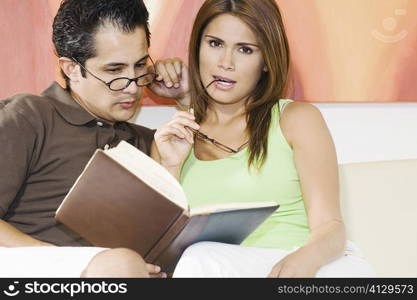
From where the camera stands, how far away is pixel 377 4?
2.04 metres

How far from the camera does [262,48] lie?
1714mm

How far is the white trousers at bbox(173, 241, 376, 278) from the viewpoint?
4.30 ft

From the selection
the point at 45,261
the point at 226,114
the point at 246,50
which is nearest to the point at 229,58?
the point at 246,50

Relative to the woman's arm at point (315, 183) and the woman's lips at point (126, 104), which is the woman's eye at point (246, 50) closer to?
the woman's arm at point (315, 183)

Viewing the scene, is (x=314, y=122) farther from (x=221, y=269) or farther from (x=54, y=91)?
(x=54, y=91)

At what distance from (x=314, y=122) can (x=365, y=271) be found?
1.26 feet

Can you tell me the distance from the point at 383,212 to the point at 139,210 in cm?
87

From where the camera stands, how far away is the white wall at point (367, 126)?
6.82 feet

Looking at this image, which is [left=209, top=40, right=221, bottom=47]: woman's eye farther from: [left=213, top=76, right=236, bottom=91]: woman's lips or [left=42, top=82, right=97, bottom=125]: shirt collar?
[left=42, top=82, right=97, bottom=125]: shirt collar

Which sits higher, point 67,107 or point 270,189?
point 67,107

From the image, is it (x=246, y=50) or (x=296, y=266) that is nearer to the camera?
(x=296, y=266)

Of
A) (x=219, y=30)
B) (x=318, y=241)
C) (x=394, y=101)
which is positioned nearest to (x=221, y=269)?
(x=318, y=241)

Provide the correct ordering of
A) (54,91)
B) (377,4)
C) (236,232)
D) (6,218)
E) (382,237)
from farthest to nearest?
(377,4), (382,237), (54,91), (6,218), (236,232)

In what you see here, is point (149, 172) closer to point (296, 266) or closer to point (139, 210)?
point (139, 210)
